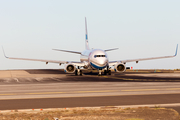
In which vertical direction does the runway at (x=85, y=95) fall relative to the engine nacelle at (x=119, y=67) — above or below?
below

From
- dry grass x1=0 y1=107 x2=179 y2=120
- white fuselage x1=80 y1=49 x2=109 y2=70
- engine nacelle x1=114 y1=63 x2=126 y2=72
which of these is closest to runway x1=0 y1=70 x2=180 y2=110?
dry grass x1=0 y1=107 x2=179 y2=120

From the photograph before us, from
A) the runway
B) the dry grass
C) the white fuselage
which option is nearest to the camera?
the dry grass

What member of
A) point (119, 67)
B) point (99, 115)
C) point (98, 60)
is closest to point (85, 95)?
point (99, 115)

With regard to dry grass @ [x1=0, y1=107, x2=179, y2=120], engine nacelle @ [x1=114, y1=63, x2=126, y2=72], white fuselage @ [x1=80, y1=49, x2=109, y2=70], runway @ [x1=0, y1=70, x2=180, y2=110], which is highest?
white fuselage @ [x1=80, y1=49, x2=109, y2=70]

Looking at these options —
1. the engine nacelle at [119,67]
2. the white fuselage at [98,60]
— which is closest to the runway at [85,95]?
the white fuselage at [98,60]

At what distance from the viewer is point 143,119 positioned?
35.1 feet

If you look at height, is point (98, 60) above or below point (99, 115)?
above

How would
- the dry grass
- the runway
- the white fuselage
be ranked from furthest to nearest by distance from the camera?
the white fuselage → the runway → the dry grass

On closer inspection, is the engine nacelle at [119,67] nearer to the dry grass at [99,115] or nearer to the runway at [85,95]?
the runway at [85,95]

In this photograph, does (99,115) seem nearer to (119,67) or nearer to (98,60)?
(98,60)

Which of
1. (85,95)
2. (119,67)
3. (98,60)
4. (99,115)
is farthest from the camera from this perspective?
(119,67)

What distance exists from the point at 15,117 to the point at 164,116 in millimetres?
5822

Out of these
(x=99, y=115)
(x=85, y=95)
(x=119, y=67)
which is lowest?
(x=99, y=115)

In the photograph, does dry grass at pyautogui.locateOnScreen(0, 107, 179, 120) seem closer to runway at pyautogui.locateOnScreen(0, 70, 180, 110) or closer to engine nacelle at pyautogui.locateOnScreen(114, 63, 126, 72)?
runway at pyautogui.locateOnScreen(0, 70, 180, 110)
